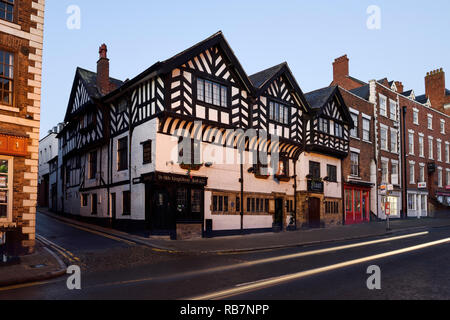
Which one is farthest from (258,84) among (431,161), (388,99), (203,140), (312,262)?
(431,161)

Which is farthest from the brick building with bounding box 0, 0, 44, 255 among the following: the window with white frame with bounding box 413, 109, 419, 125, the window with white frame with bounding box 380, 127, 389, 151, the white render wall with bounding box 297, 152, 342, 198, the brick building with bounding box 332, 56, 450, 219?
the window with white frame with bounding box 413, 109, 419, 125

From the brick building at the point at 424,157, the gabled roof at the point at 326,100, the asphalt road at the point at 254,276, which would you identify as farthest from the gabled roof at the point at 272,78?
the brick building at the point at 424,157

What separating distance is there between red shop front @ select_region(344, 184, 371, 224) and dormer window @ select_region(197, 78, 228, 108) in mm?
14109

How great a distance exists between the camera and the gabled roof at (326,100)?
87.0 feet

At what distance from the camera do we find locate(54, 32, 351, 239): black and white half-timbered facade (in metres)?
18.4

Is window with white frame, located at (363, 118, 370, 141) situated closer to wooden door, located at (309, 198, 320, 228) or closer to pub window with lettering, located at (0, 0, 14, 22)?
wooden door, located at (309, 198, 320, 228)

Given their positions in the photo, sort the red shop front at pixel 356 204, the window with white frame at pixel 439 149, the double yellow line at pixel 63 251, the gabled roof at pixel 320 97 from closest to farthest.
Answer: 1. the double yellow line at pixel 63 251
2. the gabled roof at pixel 320 97
3. the red shop front at pixel 356 204
4. the window with white frame at pixel 439 149

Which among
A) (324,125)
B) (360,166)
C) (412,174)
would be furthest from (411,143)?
(324,125)

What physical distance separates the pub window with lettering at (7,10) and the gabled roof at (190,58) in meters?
6.27

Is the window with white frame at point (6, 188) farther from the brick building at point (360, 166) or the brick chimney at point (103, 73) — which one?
the brick building at point (360, 166)

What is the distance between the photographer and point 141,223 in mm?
18703

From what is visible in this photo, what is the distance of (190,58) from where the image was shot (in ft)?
63.2

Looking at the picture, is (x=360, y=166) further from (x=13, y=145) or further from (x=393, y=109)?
(x=13, y=145)
